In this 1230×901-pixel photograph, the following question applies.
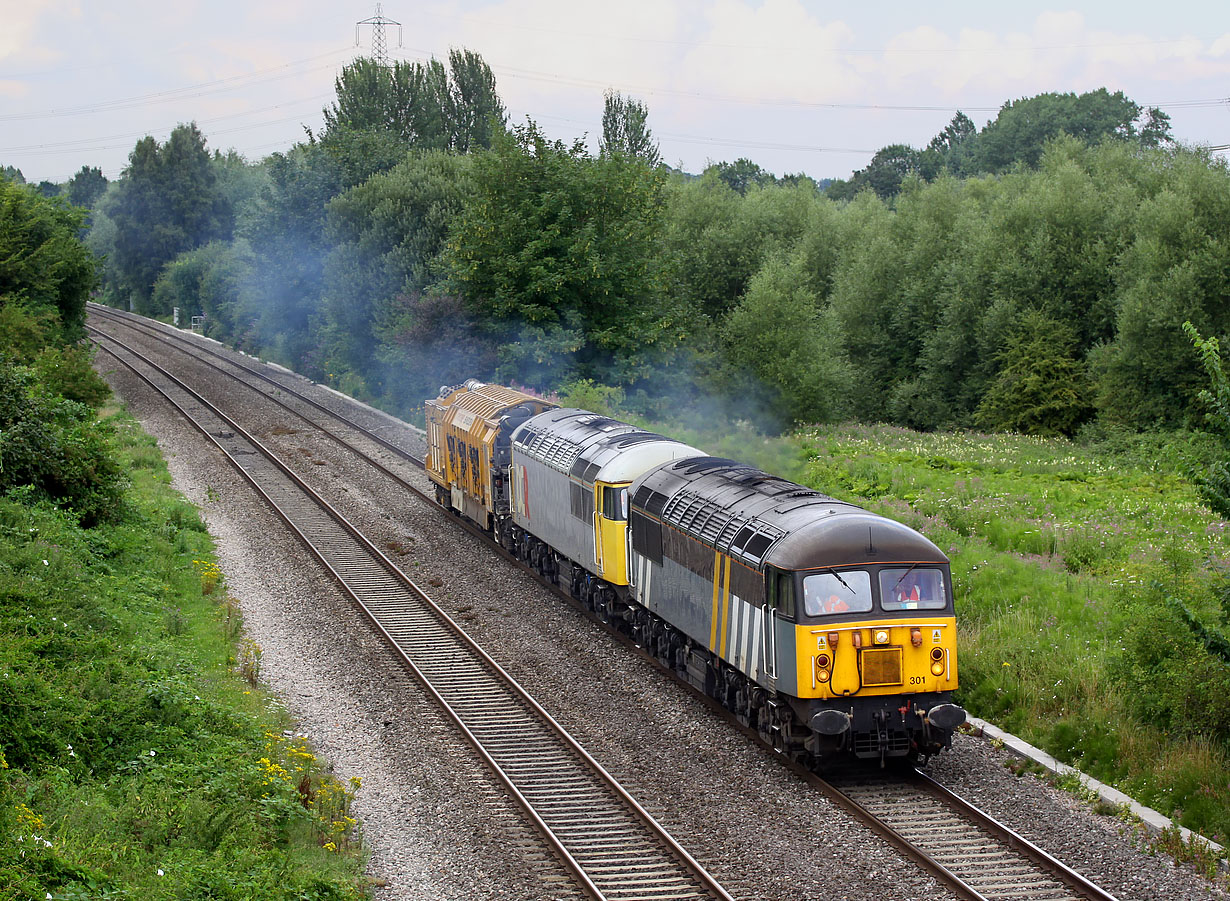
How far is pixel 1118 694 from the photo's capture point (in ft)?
47.6

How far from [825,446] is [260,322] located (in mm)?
38193

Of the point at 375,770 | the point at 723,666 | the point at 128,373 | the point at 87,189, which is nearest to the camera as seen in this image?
the point at 375,770

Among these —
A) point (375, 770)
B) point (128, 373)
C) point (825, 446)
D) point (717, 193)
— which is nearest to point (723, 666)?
point (375, 770)

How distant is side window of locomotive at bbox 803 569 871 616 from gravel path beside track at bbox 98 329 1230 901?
220 cm

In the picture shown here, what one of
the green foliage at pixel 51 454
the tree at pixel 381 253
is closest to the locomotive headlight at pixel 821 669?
the green foliage at pixel 51 454

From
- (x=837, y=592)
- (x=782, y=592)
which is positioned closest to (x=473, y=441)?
(x=782, y=592)

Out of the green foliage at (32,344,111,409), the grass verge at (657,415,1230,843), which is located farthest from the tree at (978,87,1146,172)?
the green foliage at (32,344,111,409)

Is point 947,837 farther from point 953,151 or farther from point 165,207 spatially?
point 953,151

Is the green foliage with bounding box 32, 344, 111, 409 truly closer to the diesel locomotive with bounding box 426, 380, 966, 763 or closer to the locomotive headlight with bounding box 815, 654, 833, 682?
the diesel locomotive with bounding box 426, 380, 966, 763

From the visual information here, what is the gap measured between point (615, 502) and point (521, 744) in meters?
5.52

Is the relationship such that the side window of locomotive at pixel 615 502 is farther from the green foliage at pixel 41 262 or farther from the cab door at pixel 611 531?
the green foliage at pixel 41 262

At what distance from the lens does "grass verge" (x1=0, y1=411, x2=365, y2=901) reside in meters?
9.57

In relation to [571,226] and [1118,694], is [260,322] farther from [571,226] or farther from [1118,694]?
[1118,694]

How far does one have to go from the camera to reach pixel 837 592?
1388cm
